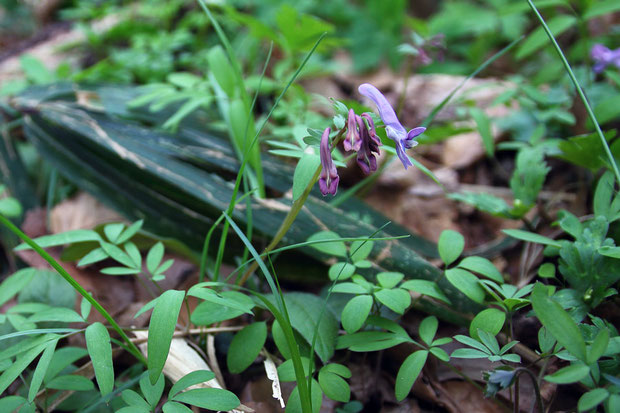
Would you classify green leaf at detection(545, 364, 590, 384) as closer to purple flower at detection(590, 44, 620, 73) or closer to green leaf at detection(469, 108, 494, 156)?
green leaf at detection(469, 108, 494, 156)

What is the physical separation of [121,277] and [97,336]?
838 millimetres

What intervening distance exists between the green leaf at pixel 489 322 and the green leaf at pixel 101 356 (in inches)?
34.6

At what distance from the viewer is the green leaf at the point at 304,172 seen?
3.24 feet

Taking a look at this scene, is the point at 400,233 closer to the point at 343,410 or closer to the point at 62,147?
the point at 343,410

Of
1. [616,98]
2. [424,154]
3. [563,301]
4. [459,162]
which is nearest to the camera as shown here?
[563,301]

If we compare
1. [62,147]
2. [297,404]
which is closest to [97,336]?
[297,404]

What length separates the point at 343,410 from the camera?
1.24m

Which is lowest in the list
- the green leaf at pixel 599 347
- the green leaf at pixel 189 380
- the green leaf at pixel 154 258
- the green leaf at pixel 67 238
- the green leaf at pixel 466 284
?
the green leaf at pixel 189 380

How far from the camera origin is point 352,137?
924 mm

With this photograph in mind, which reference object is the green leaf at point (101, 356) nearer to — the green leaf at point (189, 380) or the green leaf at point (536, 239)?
the green leaf at point (189, 380)

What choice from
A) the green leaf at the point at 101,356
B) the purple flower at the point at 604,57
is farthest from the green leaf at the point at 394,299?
the purple flower at the point at 604,57

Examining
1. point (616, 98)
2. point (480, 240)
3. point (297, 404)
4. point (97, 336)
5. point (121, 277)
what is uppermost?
point (616, 98)

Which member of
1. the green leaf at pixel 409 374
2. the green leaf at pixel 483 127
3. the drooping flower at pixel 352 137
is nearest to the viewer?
the drooping flower at pixel 352 137

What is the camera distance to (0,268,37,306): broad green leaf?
1.29m
